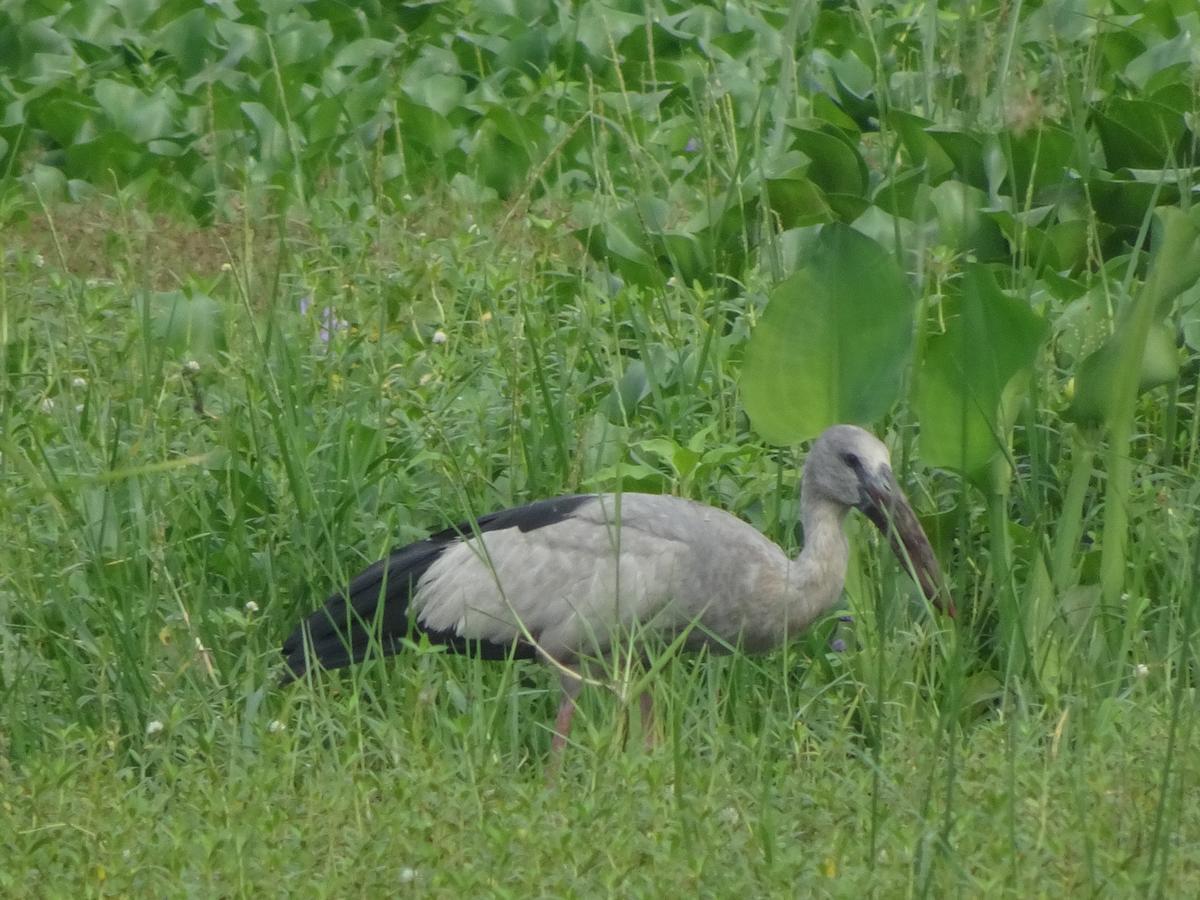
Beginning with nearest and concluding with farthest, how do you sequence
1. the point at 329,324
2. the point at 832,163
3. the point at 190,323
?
the point at 329,324, the point at 190,323, the point at 832,163

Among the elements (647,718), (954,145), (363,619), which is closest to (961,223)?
(954,145)

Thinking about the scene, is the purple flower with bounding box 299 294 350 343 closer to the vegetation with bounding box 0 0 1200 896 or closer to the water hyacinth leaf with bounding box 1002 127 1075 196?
the vegetation with bounding box 0 0 1200 896

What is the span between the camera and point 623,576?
3.96 meters

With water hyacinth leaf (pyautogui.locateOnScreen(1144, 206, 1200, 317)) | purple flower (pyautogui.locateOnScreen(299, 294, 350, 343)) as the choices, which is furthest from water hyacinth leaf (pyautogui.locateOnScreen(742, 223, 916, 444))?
purple flower (pyautogui.locateOnScreen(299, 294, 350, 343))

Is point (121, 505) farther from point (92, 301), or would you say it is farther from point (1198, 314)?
point (1198, 314)

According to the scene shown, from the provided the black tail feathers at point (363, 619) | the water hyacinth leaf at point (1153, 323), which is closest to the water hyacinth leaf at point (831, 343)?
the water hyacinth leaf at point (1153, 323)

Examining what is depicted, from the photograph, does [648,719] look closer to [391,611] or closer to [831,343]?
[391,611]

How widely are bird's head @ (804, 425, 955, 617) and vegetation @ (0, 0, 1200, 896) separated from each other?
0.27 feet

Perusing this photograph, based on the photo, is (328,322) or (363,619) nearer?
(363,619)

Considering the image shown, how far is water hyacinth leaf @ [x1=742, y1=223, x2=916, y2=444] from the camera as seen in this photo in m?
3.85

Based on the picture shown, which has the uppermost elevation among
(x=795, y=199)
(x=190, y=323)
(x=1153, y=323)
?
(x=1153, y=323)

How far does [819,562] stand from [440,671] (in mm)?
743

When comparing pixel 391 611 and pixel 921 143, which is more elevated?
pixel 921 143

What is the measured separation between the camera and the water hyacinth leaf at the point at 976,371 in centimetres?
366
